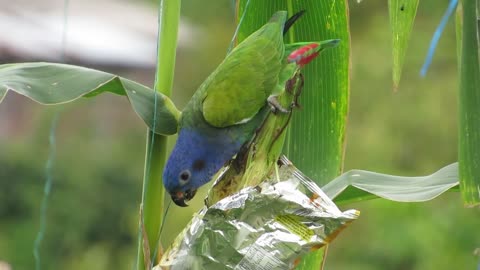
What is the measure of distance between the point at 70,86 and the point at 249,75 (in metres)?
0.33

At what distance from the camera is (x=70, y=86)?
965mm

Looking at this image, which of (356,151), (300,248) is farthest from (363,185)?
(356,151)

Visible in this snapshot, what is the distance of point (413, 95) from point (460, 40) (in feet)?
9.58

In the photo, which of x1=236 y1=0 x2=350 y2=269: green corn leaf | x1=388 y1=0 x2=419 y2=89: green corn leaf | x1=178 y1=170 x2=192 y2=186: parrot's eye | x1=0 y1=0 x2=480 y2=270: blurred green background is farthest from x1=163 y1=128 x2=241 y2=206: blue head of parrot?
x1=0 y1=0 x2=480 y2=270: blurred green background

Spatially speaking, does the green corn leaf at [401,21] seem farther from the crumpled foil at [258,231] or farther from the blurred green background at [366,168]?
the blurred green background at [366,168]

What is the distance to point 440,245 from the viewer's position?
9.75 feet

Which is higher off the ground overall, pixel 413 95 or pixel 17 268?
pixel 413 95

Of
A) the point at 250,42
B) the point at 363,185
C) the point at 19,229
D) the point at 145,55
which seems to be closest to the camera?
the point at 363,185

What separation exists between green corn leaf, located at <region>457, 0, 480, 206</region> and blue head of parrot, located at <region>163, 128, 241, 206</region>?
40 centimetres

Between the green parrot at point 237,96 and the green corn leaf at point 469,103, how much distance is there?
316 mm

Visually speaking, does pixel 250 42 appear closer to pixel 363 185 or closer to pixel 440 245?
pixel 363 185

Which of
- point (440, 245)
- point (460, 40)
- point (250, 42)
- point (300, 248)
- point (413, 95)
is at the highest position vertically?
point (460, 40)

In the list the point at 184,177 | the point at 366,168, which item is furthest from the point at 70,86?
the point at 366,168

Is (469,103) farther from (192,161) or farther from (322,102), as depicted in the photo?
(192,161)
